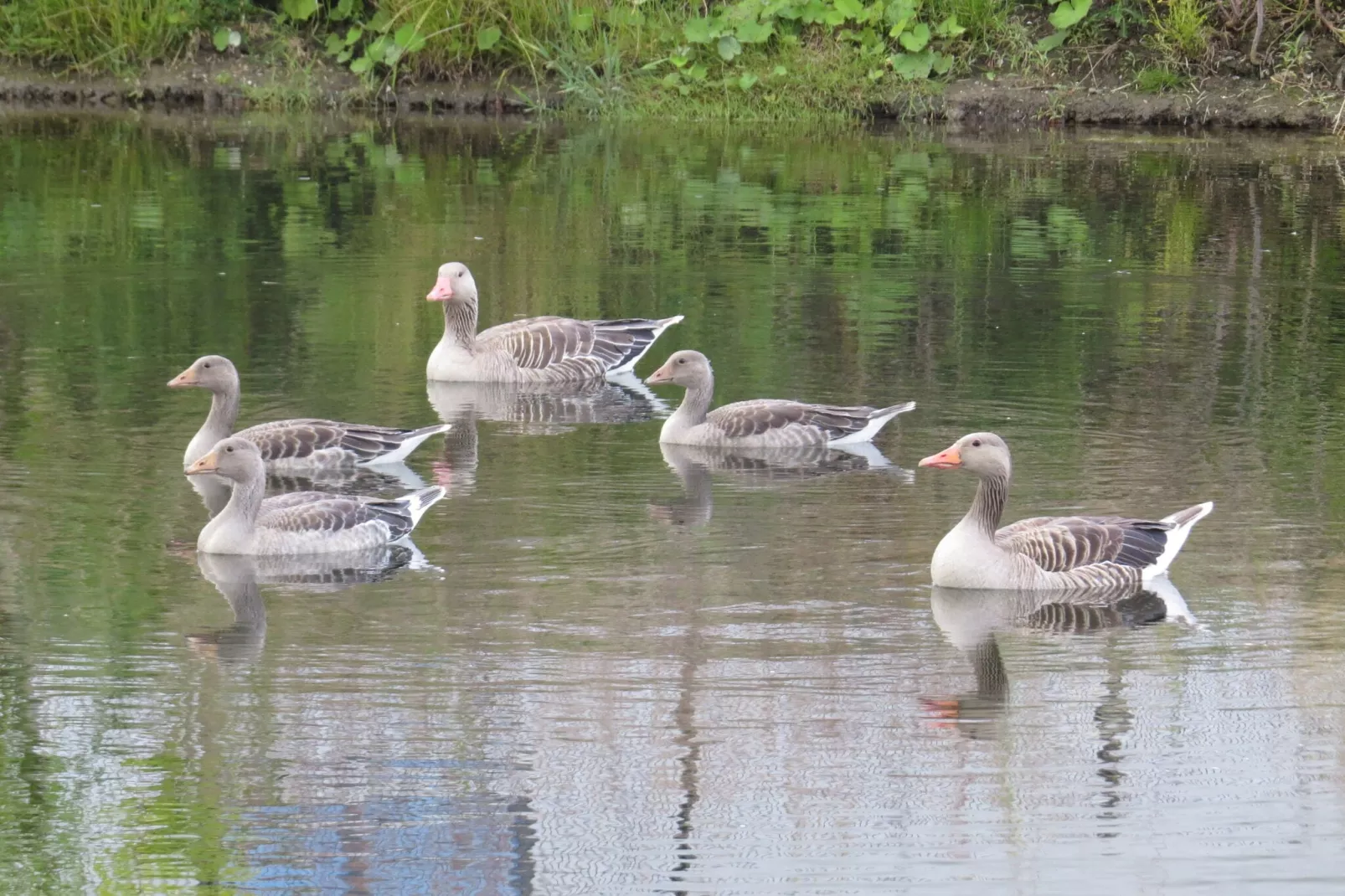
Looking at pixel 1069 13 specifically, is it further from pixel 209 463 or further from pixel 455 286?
pixel 209 463

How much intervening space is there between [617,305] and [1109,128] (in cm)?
1274

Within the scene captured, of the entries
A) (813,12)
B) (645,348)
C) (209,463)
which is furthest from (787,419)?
(813,12)

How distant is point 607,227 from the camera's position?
21281 mm

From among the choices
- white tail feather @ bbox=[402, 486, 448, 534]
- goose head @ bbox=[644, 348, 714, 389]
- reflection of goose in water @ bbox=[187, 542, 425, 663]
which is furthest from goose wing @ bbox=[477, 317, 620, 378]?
reflection of goose in water @ bbox=[187, 542, 425, 663]

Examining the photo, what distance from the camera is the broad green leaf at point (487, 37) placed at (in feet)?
95.6

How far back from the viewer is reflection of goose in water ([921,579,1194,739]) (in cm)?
974

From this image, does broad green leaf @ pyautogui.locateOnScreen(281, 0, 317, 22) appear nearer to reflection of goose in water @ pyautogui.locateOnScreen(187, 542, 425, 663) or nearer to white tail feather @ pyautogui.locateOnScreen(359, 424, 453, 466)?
white tail feather @ pyautogui.locateOnScreen(359, 424, 453, 466)

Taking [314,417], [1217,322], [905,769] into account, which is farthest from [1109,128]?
[905,769]

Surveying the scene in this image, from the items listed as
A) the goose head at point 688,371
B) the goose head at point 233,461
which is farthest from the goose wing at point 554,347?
the goose head at point 233,461

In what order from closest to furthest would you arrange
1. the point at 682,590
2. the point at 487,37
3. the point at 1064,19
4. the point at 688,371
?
the point at 682,590 → the point at 688,371 → the point at 1064,19 → the point at 487,37

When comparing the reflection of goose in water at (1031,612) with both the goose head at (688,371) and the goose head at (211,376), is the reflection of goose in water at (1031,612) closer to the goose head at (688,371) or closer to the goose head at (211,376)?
the goose head at (688,371)

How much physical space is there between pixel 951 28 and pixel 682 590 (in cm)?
1951

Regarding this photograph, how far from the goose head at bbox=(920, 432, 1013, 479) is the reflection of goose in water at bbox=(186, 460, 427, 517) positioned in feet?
11.0

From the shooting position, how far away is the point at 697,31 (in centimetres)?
2892
